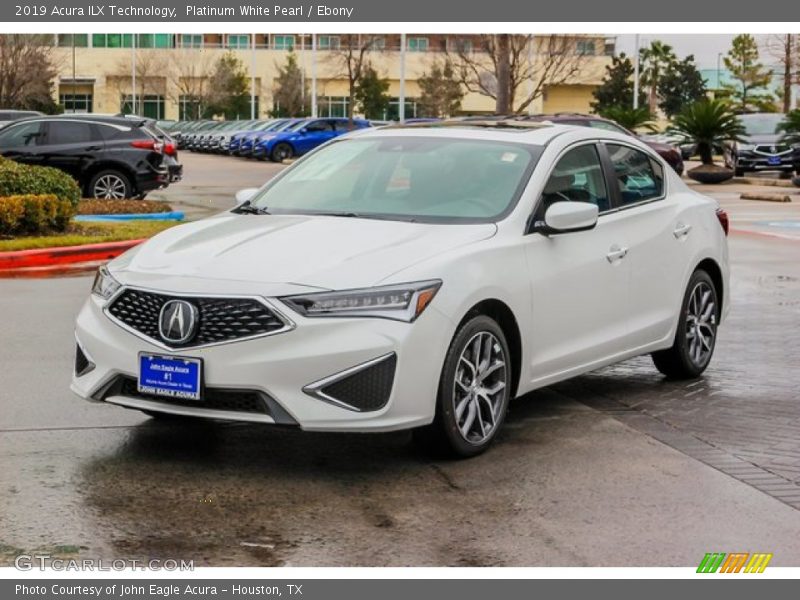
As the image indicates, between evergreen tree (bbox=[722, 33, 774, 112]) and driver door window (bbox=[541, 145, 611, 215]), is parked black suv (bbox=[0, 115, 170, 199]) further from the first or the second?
evergreen tree (bbox=[722, 33, 774, 112])

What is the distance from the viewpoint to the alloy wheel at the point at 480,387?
6.78 metres

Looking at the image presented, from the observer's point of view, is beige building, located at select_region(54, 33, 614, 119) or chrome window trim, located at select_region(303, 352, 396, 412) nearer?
chrome window trim, located at select_region(303, 352, 396, 412)

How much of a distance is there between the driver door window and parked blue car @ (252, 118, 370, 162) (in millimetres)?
44636

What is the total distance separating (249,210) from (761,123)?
35.3 m

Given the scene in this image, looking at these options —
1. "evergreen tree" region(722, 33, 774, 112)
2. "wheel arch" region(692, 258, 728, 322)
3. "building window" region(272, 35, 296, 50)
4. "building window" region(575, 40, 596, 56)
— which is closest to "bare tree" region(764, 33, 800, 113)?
"building window" region(575, 40, 596, 56)

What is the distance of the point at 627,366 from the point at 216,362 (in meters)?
4.18

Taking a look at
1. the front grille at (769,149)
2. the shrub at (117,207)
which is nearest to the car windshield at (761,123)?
the front grille at (769,149)

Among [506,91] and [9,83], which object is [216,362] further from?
[9,83]

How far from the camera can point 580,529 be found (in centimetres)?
575

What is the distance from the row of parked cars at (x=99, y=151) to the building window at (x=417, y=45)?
87430 mm

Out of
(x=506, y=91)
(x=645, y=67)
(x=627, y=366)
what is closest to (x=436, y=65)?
(x=645, y=67)

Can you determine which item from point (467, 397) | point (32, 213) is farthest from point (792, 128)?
point (467, 397)

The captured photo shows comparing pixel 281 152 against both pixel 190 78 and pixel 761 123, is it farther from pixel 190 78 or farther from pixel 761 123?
pixel 190 78

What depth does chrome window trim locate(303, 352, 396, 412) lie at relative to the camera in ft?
20.5
